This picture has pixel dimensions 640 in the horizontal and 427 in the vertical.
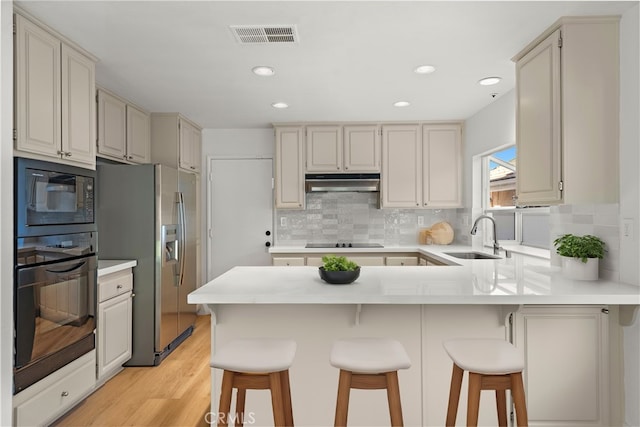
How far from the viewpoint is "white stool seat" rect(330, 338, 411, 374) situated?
5.01ft

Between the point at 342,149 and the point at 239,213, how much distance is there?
4.94ft

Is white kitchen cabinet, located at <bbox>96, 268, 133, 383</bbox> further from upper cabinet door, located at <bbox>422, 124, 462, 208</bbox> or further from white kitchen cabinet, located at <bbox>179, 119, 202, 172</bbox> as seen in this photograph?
upper cabinet door, located at <bbox>422, 124, 462, 208</bbox>

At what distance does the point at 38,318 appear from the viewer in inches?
81.2

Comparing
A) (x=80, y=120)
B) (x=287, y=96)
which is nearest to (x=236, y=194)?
(x=287, y=96)

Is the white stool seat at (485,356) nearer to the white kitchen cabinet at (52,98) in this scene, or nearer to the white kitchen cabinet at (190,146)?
the white kitchen cabinet at (52,98)

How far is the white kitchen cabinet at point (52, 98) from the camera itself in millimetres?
2014

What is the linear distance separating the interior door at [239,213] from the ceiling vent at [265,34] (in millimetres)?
2558

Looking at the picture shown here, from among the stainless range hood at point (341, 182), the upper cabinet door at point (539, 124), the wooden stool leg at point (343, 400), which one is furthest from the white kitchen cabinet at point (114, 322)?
the upper cabinet door at point (539, 124)

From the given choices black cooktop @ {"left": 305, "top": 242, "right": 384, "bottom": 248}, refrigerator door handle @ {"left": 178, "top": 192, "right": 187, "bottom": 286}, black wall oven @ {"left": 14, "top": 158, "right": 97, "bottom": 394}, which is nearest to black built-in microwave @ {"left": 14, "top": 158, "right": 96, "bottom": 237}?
black wall oven @ {"left": 14, "top": 158, "right": 97, "bottom": 394}

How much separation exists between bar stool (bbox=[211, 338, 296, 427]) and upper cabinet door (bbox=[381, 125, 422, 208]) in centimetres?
314

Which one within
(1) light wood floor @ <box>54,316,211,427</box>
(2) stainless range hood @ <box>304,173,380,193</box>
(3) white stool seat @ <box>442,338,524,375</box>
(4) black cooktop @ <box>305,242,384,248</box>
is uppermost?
(2) stainless range hood @ <box>304,173,380,193</box>

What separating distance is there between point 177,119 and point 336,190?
188 centimetres

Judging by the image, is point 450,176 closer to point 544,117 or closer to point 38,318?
point 544,117

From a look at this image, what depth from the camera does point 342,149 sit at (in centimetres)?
455
